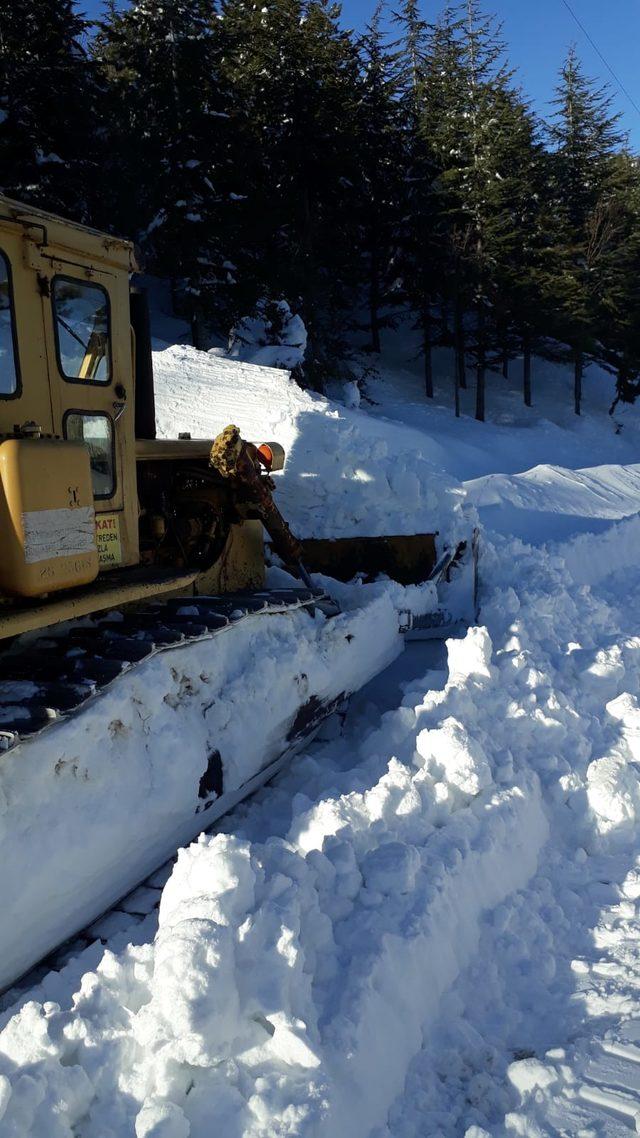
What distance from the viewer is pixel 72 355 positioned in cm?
Result: 362

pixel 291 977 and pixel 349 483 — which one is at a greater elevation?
pixel 349 483

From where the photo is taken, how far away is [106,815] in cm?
317

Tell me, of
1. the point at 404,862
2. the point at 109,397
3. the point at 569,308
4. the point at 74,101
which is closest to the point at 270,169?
the point at 74,101

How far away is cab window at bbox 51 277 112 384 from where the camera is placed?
353 centimetres

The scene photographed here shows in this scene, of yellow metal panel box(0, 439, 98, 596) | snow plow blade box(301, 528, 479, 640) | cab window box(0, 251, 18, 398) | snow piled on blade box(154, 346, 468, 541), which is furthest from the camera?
snow piled on blade box(154, 346, 468, 541)

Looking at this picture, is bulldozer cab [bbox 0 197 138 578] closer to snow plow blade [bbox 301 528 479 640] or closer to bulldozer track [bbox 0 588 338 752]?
bulldozer track [bbox 0 588 338 752]

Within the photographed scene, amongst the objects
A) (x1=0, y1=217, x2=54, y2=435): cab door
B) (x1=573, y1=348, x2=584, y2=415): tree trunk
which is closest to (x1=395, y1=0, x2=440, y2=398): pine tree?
(x1=573, y1=348, x2=584, y2=415): tree trunk

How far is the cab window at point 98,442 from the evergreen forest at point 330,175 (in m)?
14.3

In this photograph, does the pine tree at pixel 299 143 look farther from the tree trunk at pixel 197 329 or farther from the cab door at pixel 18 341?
the cab door at pixel 18 341

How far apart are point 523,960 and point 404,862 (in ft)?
1.91

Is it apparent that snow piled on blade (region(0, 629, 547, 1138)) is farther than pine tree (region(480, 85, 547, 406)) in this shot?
No

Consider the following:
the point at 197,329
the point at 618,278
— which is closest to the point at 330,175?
the point at 197,329

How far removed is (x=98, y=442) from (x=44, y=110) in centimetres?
1715

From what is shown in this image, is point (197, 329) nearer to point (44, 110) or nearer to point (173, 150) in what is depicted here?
point (173, 150)
